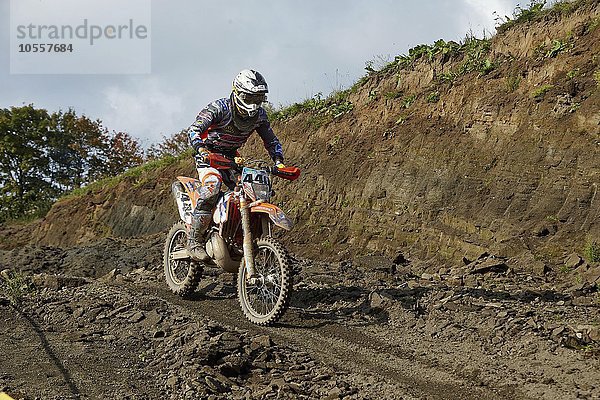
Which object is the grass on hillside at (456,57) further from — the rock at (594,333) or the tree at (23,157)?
the tree at (23,157)

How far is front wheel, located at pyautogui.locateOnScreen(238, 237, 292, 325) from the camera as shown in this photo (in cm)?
691

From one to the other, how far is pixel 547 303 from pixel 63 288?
21.7ft

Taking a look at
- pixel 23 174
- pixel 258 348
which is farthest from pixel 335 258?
pixel 23 174

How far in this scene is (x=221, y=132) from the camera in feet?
27.1

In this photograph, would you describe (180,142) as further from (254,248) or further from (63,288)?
(254,248)

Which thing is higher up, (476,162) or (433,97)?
(433,97)

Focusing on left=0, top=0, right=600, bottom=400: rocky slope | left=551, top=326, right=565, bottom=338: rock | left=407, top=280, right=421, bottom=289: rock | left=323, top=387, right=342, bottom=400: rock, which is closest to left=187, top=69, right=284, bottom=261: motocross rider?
left=0, top=0, right=600, bottom=400: rocky slope

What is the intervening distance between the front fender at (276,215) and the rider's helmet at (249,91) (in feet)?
4.56

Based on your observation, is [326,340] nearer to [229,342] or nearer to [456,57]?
[229,342]

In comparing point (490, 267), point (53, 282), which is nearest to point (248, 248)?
point (53, 282)

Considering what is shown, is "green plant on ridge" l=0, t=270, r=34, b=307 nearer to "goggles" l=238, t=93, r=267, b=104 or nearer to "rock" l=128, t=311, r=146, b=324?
"rock" l=128, t=311, r=146, b=324

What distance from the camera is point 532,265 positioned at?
9.14 metres

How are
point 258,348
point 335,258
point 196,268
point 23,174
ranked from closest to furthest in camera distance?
1. point 258,348
2. point 196,268
3. point 335,258
4. point 23,174

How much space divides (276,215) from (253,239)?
1.76 feet
